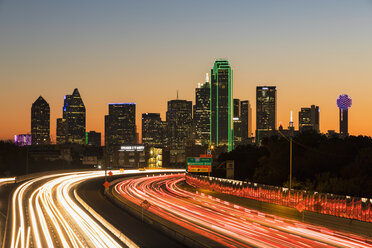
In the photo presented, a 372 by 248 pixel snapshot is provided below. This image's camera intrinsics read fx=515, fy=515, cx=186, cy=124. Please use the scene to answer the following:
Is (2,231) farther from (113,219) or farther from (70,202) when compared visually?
(70,202)

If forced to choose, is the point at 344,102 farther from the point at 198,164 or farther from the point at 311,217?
the point at 311,217

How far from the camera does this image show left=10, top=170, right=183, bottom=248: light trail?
3127 cm

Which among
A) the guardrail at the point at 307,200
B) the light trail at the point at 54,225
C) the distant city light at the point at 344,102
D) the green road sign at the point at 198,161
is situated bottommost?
the light trail at the point at 54,225

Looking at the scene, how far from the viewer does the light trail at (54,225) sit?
31.3 meters

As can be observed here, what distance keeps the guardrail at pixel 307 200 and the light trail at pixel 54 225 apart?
54.2 feet

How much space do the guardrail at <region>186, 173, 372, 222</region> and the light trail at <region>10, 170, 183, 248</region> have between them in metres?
16.5

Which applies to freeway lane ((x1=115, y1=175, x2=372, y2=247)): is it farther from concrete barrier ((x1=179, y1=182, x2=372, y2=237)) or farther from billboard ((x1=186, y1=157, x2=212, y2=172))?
billboard ((x1=186, y1=157, x2=212, y2=172))

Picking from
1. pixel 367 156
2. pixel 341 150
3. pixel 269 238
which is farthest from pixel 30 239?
pixel 341 150

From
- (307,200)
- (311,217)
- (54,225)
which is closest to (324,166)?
(307,200)

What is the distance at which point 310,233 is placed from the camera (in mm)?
33781

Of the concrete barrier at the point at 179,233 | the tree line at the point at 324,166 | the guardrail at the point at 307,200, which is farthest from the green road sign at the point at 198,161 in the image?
the concrete barrier at the point at 179,233

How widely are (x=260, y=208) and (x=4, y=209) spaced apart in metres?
26.0

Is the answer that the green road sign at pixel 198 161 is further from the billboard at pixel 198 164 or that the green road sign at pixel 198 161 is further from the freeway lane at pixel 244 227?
the freeway lane at pixel 244 227

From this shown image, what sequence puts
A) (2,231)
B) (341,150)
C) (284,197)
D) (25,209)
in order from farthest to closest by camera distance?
(341,150) < (25,209) < (284,197) < (2,231)
